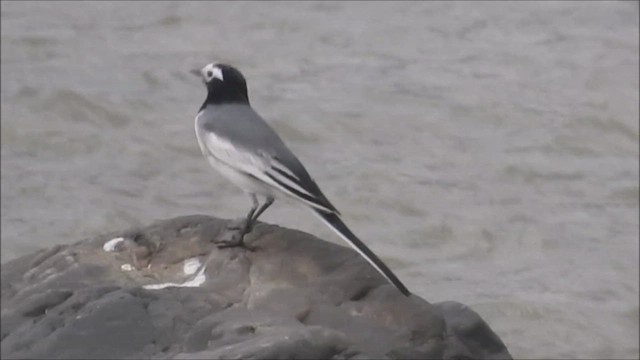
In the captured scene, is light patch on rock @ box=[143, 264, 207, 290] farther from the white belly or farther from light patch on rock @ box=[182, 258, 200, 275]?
the white belly

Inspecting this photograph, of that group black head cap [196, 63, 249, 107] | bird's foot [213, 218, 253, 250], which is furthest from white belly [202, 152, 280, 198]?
black head cap [196, 63, 249, 107]

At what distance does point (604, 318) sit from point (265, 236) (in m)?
4.98

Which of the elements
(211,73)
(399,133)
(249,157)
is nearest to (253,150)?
(249,157)

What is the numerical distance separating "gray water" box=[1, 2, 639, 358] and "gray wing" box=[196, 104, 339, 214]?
169 inches

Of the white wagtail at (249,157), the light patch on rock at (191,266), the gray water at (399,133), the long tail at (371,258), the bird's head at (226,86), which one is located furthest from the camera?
the gray water at (399,133)

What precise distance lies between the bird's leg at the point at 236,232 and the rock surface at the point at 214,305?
2.0 inches

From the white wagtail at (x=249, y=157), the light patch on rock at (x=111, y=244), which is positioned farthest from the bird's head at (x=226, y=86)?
the light patch on rock at (x=111, y=244)

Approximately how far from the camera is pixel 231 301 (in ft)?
22.7

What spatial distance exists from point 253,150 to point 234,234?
43 cm

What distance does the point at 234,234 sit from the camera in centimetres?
752

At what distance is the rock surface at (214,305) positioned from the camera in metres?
6.52

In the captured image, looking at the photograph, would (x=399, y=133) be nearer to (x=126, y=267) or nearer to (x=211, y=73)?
(x=211, y=73)

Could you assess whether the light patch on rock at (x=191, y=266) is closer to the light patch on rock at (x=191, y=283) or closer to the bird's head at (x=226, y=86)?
the light patch on rock at (x=191, y=283)

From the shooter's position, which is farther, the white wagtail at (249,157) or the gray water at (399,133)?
the gray water at (399,133)
